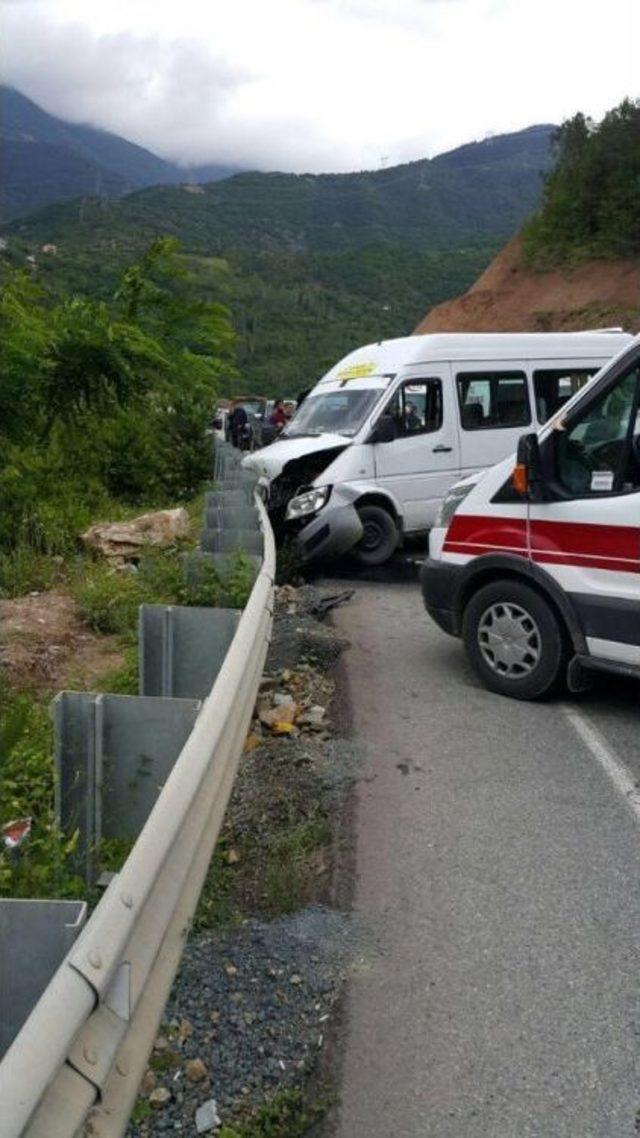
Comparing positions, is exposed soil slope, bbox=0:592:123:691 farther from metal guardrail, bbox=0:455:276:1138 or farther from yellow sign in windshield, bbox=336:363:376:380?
yellow sign in windshield, bbox=336:363:376:380

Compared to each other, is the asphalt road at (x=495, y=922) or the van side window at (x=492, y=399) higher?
the van side window at (x=492, y=399)

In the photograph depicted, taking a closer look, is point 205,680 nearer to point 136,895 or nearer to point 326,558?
point 136,895

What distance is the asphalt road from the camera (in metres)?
2.97

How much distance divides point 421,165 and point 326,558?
186 m

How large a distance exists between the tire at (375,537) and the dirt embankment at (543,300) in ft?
95.0

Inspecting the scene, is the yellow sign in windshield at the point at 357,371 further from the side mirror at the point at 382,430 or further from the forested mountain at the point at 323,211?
the forested mountain at the point at 323,211

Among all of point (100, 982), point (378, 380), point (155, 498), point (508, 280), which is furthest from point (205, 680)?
point (508, 280)

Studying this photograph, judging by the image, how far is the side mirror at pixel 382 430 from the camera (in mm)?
11633

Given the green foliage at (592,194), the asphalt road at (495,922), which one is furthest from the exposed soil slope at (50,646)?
the green foliage at (592,194)

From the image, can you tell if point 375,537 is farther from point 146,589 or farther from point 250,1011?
point 250,1011

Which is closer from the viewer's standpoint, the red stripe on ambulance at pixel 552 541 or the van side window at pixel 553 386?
the red stripe on ambulance at pixel 552 541

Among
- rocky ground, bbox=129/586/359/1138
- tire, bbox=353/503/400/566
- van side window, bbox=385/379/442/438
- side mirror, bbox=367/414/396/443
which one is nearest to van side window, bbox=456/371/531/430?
van side window, bbox=385/379/442/438

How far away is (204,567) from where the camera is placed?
24.5 feet

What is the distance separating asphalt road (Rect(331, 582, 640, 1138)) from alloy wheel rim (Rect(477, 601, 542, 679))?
0.23m
